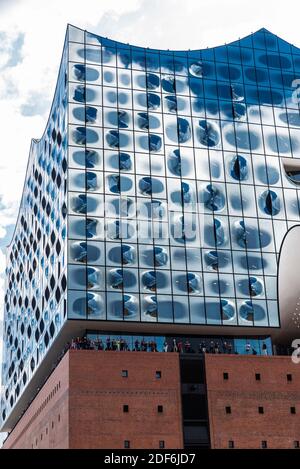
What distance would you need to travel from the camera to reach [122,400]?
44188 millimetres

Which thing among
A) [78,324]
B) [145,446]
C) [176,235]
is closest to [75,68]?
→ [176,235]

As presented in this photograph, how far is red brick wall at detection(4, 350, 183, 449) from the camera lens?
43219 millimetres

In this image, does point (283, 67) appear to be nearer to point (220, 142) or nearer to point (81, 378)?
point (220, 142)

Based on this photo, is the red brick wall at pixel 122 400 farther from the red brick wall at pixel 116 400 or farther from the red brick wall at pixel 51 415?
the red brick wall at pixel 51 415

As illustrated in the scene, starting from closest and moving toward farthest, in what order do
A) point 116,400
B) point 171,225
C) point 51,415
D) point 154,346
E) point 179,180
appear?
point 116,400 < point 154,346 < point 51,415 < point 171,225 < point 179,180

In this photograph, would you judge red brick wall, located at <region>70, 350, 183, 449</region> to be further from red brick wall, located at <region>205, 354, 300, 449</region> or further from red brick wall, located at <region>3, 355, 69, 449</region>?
red brick wall, located at <region>205, 354, 300, 449</region>

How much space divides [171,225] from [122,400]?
41.5ft

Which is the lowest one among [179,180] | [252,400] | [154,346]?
[252,400]

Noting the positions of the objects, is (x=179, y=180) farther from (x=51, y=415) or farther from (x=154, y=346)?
(x=51, y=415)

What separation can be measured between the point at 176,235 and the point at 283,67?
17.2 metres

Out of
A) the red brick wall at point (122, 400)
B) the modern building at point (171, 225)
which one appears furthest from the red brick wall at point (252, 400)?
the red brick wall at point (122, 400)

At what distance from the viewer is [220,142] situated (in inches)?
2149

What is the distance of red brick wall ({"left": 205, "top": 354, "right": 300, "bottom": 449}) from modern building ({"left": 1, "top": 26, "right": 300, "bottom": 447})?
138 mm

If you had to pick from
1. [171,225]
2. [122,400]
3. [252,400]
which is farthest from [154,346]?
[171,225]
